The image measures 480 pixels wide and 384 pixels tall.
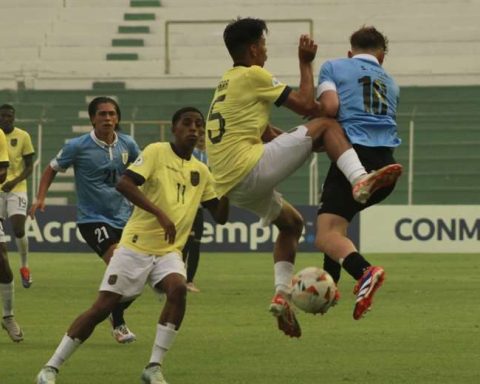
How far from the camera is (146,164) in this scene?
10250mm

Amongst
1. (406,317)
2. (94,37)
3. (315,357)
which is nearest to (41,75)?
(94,37)

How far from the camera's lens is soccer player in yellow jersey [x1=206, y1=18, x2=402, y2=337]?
9625mm

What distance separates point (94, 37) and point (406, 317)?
73.4 ft

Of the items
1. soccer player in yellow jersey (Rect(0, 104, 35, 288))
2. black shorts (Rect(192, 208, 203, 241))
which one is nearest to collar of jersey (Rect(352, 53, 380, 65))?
black shorts (Rect(192, 208, 203, 241))

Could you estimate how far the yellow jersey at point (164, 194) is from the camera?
10258 millimetres

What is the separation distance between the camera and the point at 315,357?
11.5 meters

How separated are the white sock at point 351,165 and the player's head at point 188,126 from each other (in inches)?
46.9

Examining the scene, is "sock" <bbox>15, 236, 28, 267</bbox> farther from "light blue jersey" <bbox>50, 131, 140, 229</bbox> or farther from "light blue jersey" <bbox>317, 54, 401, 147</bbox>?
"light blue jersey" <bbox>317, 54, 401, 147</bbox>

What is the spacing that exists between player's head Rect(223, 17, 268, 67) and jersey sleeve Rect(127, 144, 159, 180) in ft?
3.19

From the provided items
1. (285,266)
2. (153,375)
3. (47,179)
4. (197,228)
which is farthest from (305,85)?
(197,228)

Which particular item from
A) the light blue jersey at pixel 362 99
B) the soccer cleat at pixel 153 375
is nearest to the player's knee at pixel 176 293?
the soccer cleat at pixel 153 375

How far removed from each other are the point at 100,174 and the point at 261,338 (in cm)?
219

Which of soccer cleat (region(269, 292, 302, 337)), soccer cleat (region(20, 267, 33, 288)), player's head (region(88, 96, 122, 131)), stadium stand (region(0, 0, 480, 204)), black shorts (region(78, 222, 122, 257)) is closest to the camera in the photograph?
soccer cleat (region(269, 292, 302, 337))

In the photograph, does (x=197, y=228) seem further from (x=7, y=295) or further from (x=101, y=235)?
(x=7, y=295)
